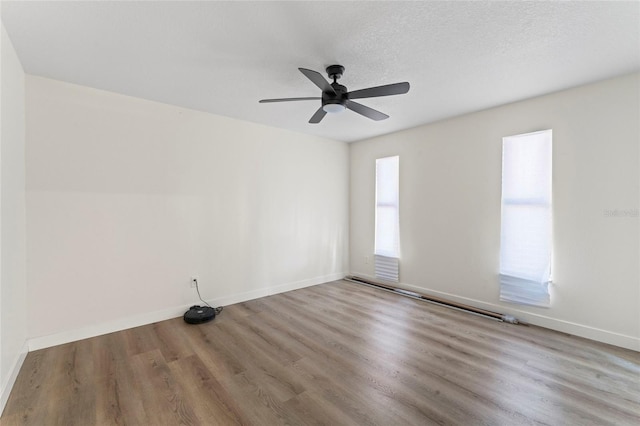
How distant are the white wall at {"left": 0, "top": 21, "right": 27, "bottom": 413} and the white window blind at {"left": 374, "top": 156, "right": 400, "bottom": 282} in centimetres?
434

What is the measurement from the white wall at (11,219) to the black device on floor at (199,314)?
1328mm

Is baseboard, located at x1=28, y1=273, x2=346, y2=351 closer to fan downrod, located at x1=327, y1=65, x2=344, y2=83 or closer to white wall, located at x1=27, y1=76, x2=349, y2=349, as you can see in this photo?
white wall, located at x1=27, y1=76, x2=349, y2=349

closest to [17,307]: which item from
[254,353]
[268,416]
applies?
[254,353]

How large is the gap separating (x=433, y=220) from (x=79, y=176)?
435cm

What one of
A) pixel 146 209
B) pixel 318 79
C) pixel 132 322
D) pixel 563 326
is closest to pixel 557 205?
pixel 563 326

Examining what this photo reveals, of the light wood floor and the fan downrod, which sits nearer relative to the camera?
the light wood floor

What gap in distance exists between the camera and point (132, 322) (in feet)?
10.1

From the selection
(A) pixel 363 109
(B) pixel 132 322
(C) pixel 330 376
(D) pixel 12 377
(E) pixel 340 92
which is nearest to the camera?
(D) pixel 12 377

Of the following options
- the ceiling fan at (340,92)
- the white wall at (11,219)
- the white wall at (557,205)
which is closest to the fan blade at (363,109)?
the ceiling fan at (340,92)

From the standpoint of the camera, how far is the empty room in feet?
6.15

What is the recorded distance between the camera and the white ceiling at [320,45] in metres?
1.77

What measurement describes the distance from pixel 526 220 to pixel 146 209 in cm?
440

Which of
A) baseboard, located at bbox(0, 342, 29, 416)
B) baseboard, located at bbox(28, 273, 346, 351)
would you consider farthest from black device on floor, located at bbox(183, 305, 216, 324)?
baseboard, located at bbox(0, 342, 29, 416)

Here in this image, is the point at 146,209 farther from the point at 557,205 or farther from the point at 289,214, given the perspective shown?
the point at 557,205
